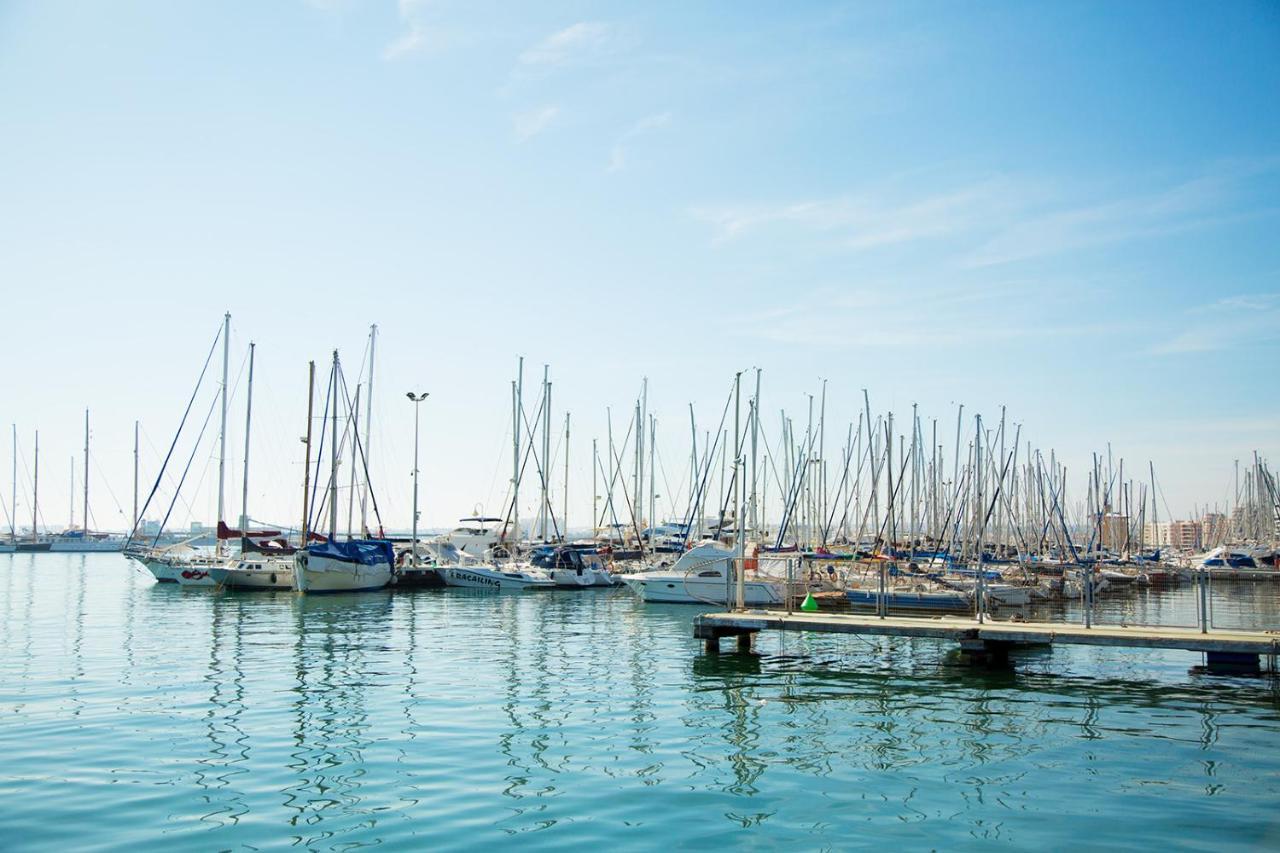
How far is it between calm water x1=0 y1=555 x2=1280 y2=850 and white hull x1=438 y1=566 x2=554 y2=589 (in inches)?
1159

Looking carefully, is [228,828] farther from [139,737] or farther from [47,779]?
[139,737]

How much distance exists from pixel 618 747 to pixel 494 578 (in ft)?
152

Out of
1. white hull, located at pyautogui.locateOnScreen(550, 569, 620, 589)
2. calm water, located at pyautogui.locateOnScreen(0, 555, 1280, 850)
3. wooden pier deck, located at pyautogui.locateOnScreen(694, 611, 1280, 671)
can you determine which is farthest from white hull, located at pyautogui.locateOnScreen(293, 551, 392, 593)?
wooden pier deck, located at pyautogui.locateOnScreen(694, 611, 1280, 671)

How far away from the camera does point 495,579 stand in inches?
2511

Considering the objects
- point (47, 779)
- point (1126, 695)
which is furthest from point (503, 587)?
point (47, 779)

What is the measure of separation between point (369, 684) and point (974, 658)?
632 inches

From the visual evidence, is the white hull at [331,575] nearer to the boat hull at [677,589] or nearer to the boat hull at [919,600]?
the boat hull at [677,589]

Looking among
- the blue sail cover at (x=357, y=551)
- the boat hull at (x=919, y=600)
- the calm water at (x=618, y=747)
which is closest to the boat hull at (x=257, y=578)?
the blue sail cover at (x=357, y=551)

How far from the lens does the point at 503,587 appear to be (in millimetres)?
63656

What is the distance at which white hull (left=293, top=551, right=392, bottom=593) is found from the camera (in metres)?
56.0

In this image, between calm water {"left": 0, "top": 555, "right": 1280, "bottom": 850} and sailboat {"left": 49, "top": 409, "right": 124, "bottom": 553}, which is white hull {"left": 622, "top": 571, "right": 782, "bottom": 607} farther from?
sailboat {"left": 49, "top": 409, "right": 124, "bottom": 553}

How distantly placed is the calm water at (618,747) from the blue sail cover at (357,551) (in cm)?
2290

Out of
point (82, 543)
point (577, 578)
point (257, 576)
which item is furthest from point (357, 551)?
point (82, 543)

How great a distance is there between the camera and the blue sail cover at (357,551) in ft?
187
